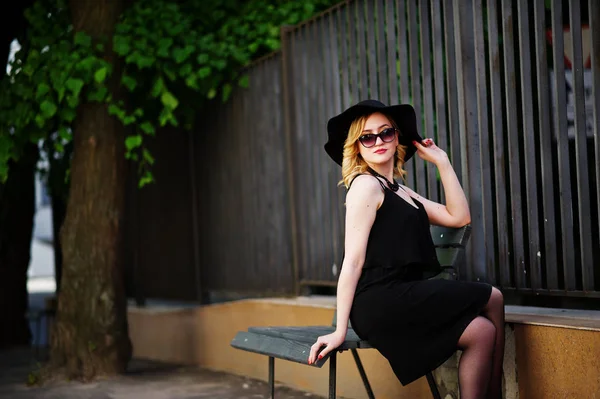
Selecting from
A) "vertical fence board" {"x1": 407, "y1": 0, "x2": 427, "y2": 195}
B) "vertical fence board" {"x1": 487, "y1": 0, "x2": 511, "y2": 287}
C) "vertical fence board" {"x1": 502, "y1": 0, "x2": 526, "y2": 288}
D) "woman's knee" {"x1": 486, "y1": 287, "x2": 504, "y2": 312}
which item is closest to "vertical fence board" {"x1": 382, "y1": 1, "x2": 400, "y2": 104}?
"vertical fence board" {"x1": 407, "y1": 0, "x2": 427, "y2": 195}

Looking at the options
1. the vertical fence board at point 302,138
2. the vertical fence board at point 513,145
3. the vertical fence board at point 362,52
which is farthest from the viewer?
the vertical fence board at point 302,138

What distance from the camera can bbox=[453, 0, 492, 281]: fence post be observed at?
523cm

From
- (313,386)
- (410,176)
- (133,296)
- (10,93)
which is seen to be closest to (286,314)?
(313,386)

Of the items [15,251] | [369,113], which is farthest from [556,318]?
[15,251]

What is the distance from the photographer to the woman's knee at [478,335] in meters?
3.95

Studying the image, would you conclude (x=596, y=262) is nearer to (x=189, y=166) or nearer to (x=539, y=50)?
(x=539, y=50)

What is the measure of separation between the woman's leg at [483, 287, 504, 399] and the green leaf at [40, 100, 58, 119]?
4.88m

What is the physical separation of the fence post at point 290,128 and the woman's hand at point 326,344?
3.55m

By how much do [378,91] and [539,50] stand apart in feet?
5.63

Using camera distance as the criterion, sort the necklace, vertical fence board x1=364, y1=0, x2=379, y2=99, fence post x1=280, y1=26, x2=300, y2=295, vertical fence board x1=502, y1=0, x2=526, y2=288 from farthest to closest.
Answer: fence post x1=280, y1=26, x2=300, y2=295 → vertical fence board x1=364, y1=0, x2=379, y2=99 → vertical fence board x1=502, y1=0, x2=526, y2=288 → the necklace

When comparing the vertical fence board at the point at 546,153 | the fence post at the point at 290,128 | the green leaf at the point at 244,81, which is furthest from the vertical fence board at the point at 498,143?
the green leaf at the point at 244,81

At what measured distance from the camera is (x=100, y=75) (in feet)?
25.9

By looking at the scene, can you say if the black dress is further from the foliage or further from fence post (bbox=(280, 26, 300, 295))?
the foliage

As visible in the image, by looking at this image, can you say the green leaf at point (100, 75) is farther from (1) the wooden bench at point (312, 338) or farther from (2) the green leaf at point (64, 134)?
(1) the wooden bench at point (312, 338)
